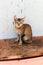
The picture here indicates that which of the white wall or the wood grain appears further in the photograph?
the white wall

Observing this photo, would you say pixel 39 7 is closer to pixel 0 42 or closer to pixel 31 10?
pixel 31 10

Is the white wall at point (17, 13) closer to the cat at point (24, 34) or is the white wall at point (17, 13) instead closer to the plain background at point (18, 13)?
the plain background at point (18, 13)

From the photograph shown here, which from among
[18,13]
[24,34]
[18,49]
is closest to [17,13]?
[18,13]

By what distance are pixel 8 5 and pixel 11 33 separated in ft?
0.72

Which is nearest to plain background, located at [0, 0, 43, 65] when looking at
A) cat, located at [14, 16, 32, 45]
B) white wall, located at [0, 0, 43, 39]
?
white wall, located at [0, 0, 43, 39]

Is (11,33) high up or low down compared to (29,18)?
down

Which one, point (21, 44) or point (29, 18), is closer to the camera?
point (21, 44)

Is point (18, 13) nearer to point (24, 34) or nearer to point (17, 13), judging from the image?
point (17, 13)

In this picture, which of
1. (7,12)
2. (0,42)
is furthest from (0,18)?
(0,42)

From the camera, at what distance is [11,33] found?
4.40 feet

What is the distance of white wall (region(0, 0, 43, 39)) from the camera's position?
4.20 ft

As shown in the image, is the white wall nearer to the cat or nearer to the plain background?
the plain background

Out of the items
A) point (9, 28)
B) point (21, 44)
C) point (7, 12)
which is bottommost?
point (21, 44)

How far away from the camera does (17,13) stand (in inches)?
51.6
